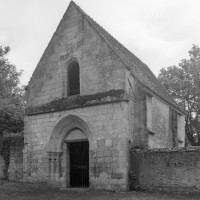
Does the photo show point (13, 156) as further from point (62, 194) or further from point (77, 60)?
point (77, 60)

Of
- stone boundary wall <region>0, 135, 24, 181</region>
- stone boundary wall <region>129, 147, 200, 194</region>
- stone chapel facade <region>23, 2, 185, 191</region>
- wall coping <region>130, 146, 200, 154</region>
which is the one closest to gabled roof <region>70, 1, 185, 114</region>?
stone chapel facade <region>23, 2, 185, 191</region>

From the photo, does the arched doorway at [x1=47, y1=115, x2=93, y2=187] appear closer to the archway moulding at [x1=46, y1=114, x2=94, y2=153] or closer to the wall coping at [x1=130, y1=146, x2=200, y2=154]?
the archway moulding at [x1=46, y1=114, x2=94, y2=153]

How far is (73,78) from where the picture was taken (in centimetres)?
1725

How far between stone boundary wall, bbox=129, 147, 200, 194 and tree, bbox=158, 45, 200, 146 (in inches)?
688

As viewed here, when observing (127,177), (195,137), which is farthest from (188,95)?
(127,177)

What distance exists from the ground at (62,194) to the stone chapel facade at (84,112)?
2.59 ft

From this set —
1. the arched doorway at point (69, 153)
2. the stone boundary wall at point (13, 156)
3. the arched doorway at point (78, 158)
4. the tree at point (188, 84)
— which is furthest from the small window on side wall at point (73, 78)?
the tree at point (188, 84)

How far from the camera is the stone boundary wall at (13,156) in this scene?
18.4 metres

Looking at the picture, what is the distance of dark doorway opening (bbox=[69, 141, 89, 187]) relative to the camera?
1611cm

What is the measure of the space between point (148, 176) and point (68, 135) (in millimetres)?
4641

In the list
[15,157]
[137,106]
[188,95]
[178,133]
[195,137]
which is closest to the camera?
[137,106]

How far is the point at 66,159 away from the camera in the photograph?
16.5 meters

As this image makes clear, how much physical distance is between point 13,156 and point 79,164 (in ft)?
15.0

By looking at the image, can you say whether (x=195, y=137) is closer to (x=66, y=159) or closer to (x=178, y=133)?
(x=178, y=133)
